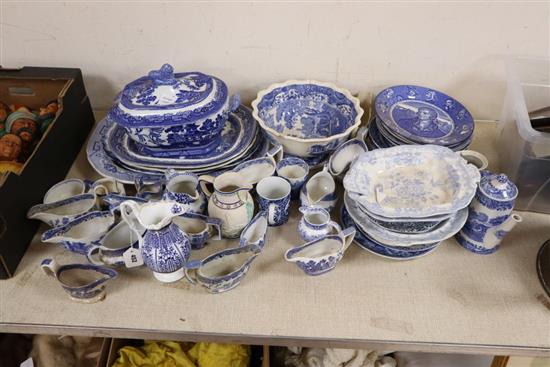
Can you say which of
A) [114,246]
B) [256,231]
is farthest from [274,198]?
[114,246]

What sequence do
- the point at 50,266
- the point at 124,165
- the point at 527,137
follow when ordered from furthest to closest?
the point at 124,165, the point at 527,137, the point at 50,266

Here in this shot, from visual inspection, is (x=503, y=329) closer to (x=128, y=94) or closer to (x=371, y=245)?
(x=371, y=245)

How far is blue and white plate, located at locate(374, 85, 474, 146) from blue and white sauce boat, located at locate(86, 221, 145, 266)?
58cm

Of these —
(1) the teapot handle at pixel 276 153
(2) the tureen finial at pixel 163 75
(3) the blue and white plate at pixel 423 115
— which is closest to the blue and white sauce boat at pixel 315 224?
(1) the teapot handle at pixel 276 153

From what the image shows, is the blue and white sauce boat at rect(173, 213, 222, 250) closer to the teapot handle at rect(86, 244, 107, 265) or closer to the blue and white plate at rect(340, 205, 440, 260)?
the teapot handle at rect(86, 244, 107, 265)

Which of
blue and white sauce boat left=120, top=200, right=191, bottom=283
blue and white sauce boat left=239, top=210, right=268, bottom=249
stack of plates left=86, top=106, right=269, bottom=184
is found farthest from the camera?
stack of plates left=86, top=106, right=269, bottom=184

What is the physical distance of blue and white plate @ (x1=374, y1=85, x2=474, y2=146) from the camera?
1.04 meters

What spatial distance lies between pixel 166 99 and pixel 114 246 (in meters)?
0.31

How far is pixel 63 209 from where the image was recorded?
0.99 metres

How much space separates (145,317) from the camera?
0.84m

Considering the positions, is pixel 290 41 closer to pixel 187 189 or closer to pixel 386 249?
pixel 187 189

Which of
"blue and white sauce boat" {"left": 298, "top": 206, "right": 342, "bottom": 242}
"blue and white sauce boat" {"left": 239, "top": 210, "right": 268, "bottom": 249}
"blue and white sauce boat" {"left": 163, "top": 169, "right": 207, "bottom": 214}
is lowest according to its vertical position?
"blue and white sauce boat" {"left": 239, "top": 210, "right": 268, "bottom": 249}

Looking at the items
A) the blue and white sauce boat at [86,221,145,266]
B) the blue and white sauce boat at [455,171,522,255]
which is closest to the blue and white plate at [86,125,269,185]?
the blue and white sauce boat at [86,221,145,266]

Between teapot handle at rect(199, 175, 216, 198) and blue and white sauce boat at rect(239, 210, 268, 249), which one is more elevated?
teapot handle at rect(199, 175, 216, 198)
